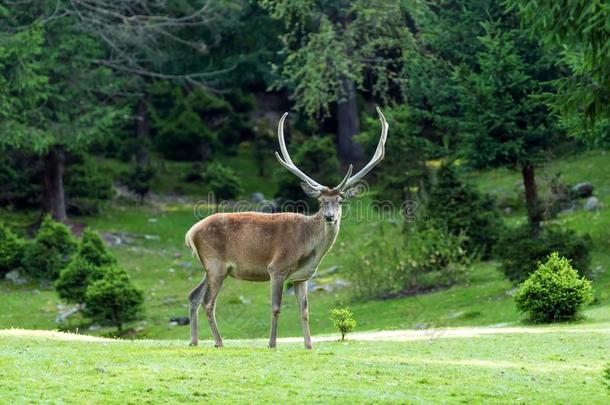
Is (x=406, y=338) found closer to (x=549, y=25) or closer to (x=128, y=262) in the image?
(x=549, y=25)

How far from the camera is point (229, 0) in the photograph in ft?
148

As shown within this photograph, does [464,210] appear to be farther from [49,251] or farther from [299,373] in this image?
[299,373]

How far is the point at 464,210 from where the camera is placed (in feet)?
108

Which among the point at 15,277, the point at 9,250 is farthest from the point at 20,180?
the point at 15,277

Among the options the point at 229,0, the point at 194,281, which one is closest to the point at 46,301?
the point at 194,281

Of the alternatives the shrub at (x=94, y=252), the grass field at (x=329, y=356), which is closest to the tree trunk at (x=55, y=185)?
the grass field at (x=329, y=356)

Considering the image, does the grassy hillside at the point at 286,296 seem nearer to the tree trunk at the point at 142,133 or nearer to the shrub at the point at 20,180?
the shrub at the point at 20,180

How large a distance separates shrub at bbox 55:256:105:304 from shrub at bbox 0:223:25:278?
499 cm

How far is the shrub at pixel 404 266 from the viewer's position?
31.8m

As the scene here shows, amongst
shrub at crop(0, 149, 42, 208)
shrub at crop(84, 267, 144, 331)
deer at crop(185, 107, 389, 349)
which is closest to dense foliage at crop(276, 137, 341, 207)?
shrub at crop(0, 149, 42, 208)

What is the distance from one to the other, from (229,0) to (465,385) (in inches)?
1271

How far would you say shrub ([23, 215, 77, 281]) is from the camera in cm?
3466

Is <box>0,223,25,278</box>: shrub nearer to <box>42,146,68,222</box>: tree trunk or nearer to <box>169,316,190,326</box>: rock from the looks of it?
<box>42,146,68,222</box>: tree trunk

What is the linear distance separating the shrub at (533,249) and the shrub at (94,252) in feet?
34.3
